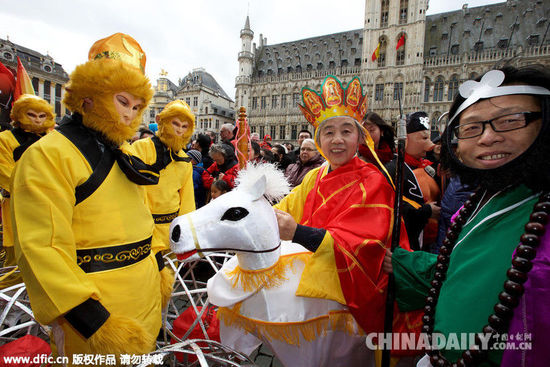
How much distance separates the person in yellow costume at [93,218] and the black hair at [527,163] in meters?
1.83

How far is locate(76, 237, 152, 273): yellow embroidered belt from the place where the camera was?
146 cm

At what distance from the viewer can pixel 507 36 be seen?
28125 millimetres

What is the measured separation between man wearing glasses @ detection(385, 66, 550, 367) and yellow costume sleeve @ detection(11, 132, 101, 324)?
5.63 feet

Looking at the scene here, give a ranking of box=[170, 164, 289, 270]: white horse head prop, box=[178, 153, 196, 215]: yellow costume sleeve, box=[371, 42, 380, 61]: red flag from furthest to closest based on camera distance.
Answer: box=[371, 42, 380, 61]: red flag
box=[178, 153, 196, 215]: yellow costume sleeve
box=[170, 164, 289, 270]: white horse head prop

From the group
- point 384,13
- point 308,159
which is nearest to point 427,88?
point 384,13

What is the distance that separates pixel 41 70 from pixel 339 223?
145 feet

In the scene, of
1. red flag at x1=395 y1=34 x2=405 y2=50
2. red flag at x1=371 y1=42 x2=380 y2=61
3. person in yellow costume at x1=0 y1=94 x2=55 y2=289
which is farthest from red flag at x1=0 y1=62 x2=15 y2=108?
red flag at x1=395 y1=34 x2=405 y2=50

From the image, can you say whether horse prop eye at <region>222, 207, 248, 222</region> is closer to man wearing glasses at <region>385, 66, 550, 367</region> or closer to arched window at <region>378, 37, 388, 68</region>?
man wearing glasses at <region>385, 66, 550, 367</region>

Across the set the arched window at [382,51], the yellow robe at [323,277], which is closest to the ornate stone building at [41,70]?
the arched window at [382,51]

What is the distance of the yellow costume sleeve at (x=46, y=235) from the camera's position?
47.8 inches

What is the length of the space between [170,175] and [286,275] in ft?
7.47

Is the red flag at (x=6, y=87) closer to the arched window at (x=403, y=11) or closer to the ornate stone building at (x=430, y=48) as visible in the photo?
the ornate stone building at (x=430, y=48)

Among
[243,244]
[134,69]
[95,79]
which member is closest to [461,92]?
[243,244]

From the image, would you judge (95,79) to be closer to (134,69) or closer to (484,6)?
(134,69)
